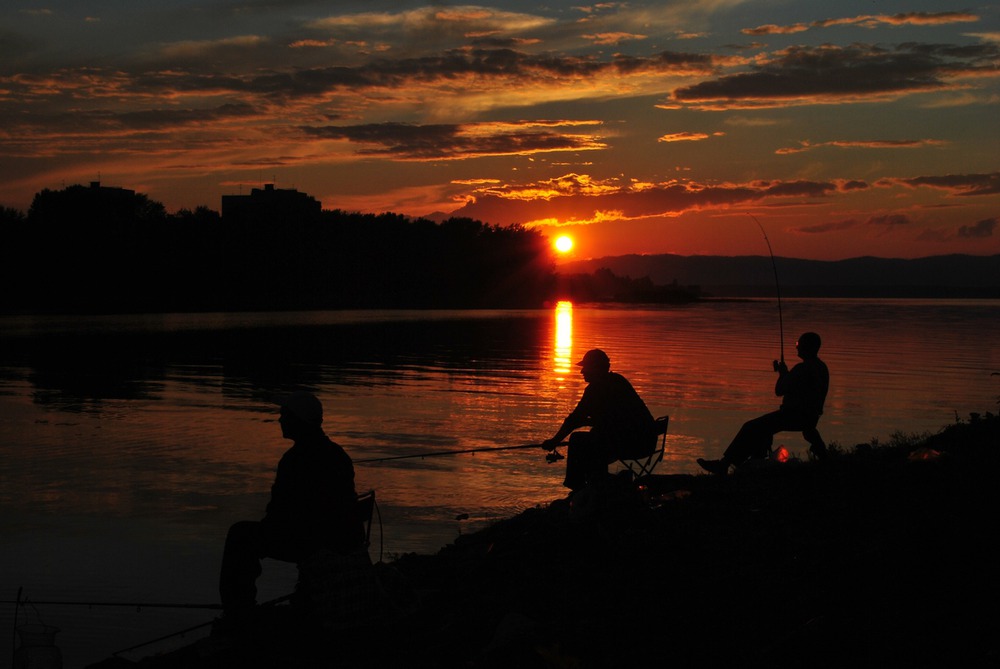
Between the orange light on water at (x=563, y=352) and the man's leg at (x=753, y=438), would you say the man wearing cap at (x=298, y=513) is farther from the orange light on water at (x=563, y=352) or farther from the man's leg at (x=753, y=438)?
the orange light on water at (x=563, y=352)

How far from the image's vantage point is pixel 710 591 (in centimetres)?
600

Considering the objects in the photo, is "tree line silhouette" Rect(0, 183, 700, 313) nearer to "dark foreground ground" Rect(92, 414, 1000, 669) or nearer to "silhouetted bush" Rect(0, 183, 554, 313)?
"silhouetted bush" Rect(0, 183, 554, 313)

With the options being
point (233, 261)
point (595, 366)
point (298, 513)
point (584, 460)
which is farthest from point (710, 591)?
point (233, 261)

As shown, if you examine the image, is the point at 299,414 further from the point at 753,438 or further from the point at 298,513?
the point at 753,438

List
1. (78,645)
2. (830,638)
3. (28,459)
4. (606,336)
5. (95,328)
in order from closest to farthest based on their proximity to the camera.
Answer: (830,638) < (78,645) < (28,459) < (606,336) < (95,328)

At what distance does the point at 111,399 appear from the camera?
66.8 feet

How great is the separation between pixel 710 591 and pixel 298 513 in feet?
7.67

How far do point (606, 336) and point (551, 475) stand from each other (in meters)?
36.0

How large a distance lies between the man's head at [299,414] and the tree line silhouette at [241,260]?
261 ft

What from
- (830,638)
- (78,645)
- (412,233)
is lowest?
(78,645)

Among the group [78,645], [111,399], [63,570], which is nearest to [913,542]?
[78,645]

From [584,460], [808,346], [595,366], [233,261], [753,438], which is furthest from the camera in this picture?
[233,261]

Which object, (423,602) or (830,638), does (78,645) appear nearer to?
(423,602)

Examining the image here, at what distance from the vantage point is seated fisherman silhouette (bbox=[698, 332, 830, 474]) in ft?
32.9
